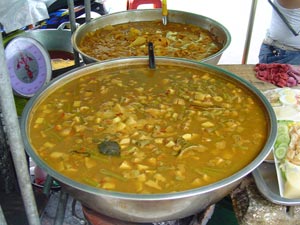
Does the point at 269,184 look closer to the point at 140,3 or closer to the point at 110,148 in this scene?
the point at 110,148

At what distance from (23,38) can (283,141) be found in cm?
153

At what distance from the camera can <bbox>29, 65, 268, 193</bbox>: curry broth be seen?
135cm

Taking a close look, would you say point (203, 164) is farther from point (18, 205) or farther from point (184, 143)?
point (18, 205)

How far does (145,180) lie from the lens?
132 centimetres

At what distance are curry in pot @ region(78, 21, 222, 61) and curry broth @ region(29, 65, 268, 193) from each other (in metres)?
0.45

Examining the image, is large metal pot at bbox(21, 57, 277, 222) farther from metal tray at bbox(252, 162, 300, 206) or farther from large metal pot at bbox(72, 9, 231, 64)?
large metal pot at bbox(72, 9, 231, 64)

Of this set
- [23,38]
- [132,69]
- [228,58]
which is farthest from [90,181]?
[228,58]

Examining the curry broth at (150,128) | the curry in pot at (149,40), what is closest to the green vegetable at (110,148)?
the curry broth at (150,128)

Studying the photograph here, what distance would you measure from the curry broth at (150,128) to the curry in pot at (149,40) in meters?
0.45

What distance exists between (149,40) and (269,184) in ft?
4.54

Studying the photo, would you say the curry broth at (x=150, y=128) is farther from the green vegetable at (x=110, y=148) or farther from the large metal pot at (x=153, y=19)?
the large metal pot at (x=153, y=19)

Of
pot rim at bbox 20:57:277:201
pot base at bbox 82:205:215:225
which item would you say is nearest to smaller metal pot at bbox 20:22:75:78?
pot rim at bbox 20:57:277:201

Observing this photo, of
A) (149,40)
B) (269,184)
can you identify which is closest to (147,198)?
(269,184)

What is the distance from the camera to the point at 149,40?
102 inches
